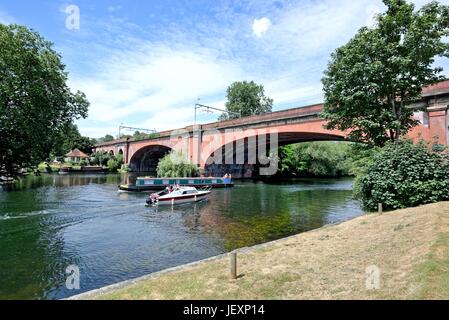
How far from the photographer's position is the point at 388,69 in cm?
1536

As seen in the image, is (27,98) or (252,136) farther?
(252,136)

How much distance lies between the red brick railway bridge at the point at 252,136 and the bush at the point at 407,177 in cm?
162

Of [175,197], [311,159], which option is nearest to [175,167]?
[175,197]

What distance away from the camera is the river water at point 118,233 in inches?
403

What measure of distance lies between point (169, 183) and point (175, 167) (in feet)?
19.0

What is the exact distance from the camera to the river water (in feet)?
33.6

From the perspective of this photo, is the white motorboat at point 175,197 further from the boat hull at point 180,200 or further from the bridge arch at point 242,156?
the bridge arch at point 242,156

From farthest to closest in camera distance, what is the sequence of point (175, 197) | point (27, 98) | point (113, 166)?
point (113, 166), point (175, 197), point (27, 98)

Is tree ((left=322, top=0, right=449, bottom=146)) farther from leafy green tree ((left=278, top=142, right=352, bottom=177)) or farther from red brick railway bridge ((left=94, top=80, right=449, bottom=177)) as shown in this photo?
leafy green tree ((left=278, top=142, right=352, bottom=177))

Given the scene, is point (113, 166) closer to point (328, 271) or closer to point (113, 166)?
point (113, 166)

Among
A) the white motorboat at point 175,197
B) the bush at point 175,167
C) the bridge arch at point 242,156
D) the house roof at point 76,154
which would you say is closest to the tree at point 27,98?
the white motorboat at point 175,197

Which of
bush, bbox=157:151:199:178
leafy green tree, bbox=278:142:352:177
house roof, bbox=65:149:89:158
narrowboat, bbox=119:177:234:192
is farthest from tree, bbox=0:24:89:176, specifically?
house roof, bbox=65:149:89:158
